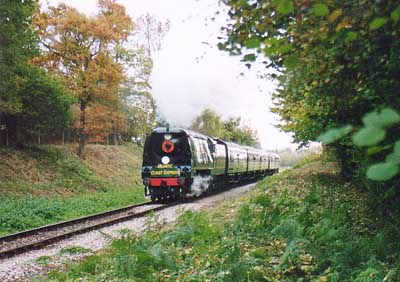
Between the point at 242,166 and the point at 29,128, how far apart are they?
14.2m

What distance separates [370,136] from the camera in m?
1.22

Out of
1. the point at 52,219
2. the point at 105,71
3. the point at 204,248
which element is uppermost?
the point at 105,71

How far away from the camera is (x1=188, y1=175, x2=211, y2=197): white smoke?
20625 millimetres

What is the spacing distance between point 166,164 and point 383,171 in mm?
18726

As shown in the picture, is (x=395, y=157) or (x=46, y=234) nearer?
(x=395, y=157)

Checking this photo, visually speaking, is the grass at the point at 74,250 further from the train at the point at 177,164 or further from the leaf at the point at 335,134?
the train at the point at 177,164

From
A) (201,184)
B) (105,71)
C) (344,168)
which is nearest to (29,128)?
(105,71)

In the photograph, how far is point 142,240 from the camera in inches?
307

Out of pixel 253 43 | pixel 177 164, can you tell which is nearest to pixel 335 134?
pixel 253 43

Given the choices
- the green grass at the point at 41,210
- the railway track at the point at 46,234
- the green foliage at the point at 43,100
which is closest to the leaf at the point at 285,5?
the railway track at the point at 46,234

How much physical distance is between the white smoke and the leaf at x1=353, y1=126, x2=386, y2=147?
62.9 ft

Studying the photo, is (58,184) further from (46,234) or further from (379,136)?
(379,136)

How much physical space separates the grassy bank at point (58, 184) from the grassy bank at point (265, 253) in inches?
277

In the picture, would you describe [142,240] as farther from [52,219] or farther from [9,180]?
[9,180]
